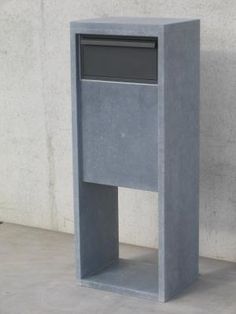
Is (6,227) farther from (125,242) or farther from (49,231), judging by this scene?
(125,242)

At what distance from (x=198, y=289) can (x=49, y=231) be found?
1214 millimetres

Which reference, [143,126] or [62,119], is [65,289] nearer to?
[143,126]

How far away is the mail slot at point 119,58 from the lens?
419 centimetres

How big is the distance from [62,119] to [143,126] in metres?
1.08

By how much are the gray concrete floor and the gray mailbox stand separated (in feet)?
0.28

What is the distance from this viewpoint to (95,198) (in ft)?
15.2

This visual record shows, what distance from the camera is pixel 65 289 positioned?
15.0ft

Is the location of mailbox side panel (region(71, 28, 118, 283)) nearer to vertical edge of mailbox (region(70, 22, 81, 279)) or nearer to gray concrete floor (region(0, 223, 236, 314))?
vertical edge of mailbox (region(70, 22, 81, 279))

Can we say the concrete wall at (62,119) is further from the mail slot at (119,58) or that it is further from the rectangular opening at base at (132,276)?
the mail slot at (119,58)

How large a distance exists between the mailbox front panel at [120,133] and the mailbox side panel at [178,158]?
6 centimetres

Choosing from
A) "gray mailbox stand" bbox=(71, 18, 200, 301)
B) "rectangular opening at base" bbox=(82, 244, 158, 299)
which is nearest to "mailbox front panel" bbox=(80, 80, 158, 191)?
"gray mailbox stand" bbox=(71, 18, 200, 301)

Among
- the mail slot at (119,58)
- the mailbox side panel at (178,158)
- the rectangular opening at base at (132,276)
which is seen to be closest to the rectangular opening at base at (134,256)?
the rectangular opening at base at (132,276)

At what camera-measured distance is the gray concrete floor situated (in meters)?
4.32

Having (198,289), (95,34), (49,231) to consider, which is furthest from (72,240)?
(95,34)
